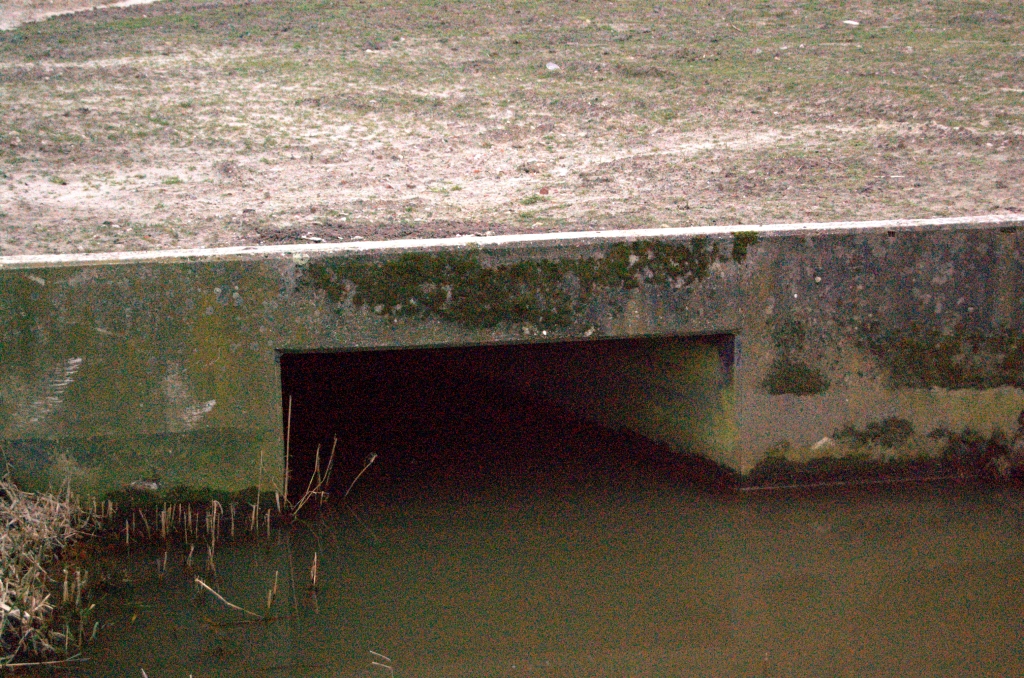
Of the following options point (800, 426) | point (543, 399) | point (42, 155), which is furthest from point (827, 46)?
point (42, 155)

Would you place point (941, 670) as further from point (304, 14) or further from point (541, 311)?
point (304, 14)

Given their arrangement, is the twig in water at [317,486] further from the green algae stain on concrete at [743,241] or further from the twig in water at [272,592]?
the green algae stain on concrete at [743,241]

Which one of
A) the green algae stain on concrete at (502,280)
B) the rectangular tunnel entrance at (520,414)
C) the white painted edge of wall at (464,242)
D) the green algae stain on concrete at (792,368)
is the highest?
the white painted edge of wall at (464,242)

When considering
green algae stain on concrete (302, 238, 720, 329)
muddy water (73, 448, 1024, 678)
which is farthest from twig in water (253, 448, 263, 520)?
green algae stain on concrete (302, 238, 720, 329)

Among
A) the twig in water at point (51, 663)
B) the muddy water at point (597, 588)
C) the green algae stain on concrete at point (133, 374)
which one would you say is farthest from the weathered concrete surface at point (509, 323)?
the twig in water at point (51, 663)

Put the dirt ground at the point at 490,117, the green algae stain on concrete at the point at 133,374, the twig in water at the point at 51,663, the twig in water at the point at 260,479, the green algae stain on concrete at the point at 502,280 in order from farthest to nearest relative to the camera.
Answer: the dirt ground at the point at 490,117
the twig in water at the point at 260,479
the green algae stain on concrete at the point at 502,280
the green algae stain on concrete at the point at 133,374
the twig in water at the point at 51,663

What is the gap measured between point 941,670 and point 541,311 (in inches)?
89.5

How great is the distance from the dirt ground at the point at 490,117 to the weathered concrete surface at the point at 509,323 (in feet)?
5.01

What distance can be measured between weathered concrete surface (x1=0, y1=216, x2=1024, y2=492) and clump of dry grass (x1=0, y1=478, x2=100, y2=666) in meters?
0.14

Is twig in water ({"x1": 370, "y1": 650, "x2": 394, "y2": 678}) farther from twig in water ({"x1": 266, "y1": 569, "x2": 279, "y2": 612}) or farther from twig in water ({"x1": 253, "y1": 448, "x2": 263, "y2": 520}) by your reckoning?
twig in water ({"x1": 253, "y1": 448, "x2": 263, "y2": 520})

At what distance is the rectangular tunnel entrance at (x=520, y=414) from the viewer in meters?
5.83

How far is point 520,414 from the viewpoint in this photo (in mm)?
7473

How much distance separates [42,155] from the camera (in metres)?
8.18

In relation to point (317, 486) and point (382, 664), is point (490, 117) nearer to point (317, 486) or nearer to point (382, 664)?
point (317, 486)
